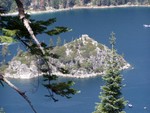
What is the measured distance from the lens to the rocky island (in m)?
127

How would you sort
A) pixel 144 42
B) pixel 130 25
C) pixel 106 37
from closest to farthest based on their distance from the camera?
1. pixel 144 42
2. pixel 106 37
3. pixel 130 25

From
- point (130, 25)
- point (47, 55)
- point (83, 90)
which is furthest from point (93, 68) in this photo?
point (47, 55)

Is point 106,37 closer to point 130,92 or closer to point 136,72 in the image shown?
point 136,72

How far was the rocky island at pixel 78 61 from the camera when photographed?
127 metres

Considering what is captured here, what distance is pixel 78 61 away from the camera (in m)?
132

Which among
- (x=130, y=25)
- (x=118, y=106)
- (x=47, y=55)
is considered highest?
(x=47, y=55)

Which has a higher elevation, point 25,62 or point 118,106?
point 118,106

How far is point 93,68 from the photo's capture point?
13025 cm

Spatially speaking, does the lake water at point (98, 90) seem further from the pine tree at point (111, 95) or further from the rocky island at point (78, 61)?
the pine tree at point (111, 95)

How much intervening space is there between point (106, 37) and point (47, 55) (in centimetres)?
16251

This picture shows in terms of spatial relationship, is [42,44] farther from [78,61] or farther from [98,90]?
[78,61]

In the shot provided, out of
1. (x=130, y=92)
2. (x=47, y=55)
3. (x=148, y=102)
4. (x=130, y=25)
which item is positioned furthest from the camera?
(x=130, y=25)

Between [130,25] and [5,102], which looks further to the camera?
[130,25]

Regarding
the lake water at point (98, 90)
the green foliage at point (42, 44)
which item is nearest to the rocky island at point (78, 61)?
the lake water at point (98, 90)
